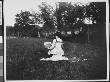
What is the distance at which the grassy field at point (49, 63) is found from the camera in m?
1.16

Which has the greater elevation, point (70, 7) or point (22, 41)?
point (70, 7)

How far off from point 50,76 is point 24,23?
0.30 meters

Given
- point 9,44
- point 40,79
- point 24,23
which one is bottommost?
point 40,79

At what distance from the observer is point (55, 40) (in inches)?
45.9

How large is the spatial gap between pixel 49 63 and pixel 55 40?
122 millimetres

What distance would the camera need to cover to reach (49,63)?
45.8 inches

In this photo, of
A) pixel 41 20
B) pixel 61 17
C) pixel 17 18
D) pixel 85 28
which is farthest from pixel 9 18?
pixel 85 28

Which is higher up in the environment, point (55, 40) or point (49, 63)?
point (55, 40)

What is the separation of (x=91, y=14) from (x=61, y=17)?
0.16m

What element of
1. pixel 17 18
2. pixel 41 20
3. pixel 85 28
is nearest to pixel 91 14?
pixel 85 28

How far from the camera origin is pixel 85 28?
118cm

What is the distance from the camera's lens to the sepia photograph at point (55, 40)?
116 centimetres

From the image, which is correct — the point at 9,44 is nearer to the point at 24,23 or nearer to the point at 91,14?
the point at 24,23

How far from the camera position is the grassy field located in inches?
45.6
